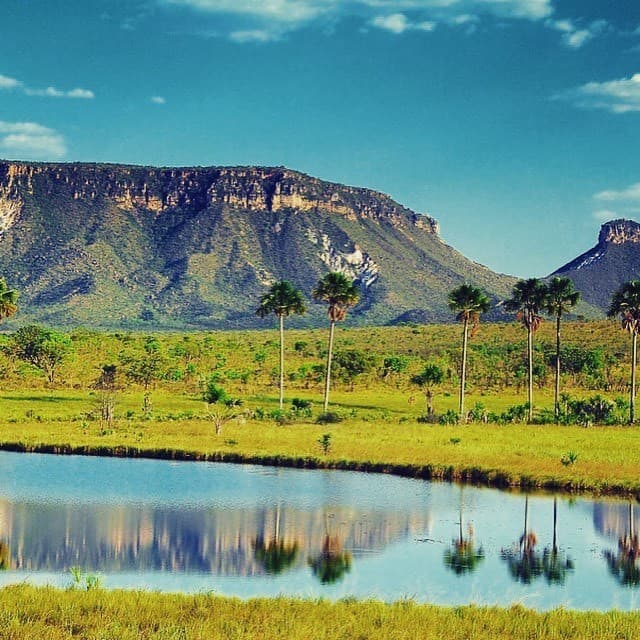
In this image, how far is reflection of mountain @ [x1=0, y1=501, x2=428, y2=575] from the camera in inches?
1171

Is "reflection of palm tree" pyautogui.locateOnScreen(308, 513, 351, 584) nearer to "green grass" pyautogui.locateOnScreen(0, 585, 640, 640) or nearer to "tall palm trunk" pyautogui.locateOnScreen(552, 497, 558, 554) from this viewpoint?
"green grass" pyautogui.locateOnScreen(0, 585, 640, 640)

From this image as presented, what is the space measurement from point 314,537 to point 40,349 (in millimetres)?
81295

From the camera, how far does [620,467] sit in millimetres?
47500

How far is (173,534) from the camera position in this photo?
3347 cm

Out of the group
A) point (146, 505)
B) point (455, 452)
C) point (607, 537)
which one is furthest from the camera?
point (455, 452)

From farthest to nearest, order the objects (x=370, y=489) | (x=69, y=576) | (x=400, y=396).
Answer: (x=400, y=396), (x=370, y=489), (x=69, y=576)

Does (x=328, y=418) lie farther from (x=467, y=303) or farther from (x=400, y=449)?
(x=400, y=449)

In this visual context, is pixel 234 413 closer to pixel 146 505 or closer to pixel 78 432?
pixel 78 432

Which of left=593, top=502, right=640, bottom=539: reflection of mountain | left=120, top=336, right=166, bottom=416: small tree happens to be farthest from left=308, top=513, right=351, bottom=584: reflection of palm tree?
left=120, top=336, right=166, bottom=416: small tree

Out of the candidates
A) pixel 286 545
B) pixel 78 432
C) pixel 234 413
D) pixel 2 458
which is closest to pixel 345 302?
pixel 234 413

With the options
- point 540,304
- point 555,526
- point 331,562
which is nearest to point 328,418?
point 540,304

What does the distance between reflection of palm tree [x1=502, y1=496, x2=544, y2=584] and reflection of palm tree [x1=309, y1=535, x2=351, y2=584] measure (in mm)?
4678

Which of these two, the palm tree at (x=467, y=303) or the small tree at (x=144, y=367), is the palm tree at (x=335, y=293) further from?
the small tree at (x=144, y=367)

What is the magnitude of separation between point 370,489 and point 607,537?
11156 mm
